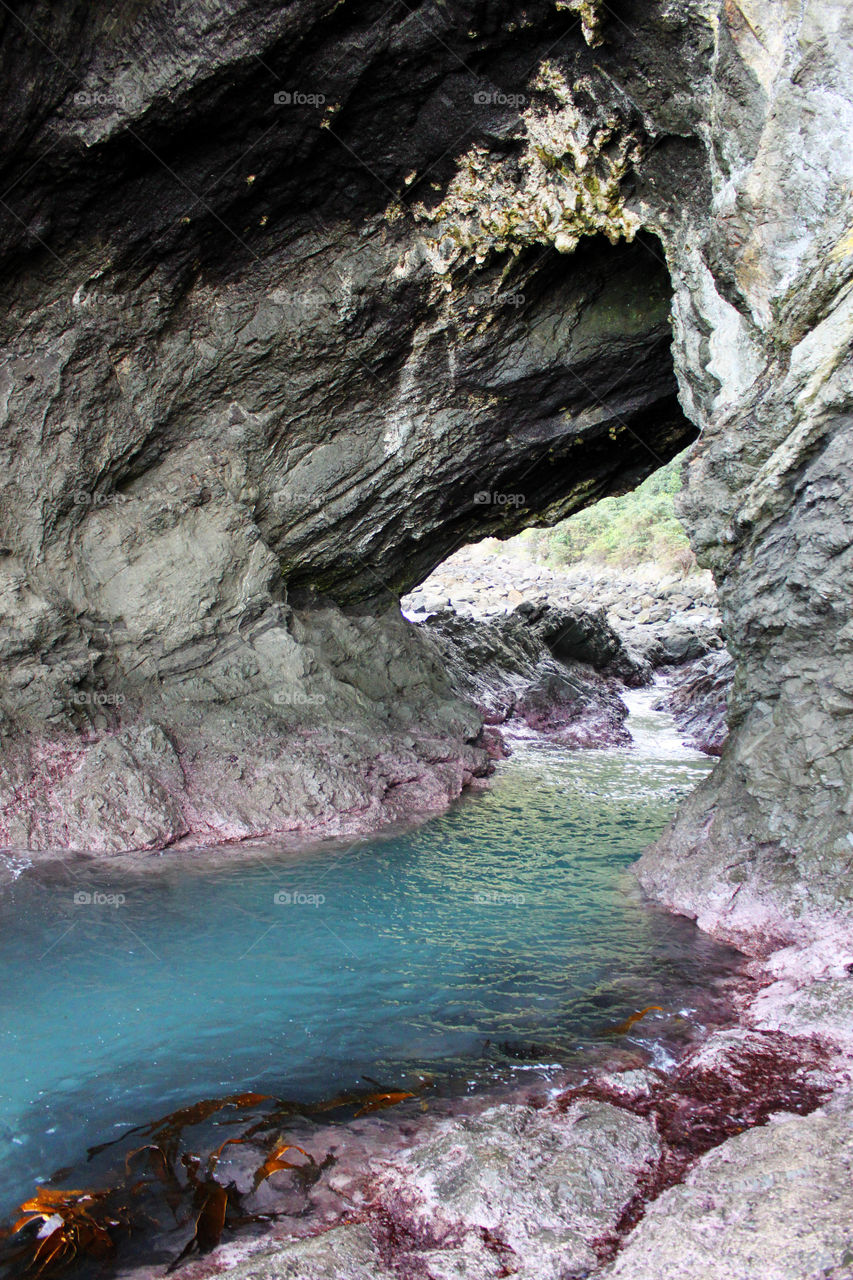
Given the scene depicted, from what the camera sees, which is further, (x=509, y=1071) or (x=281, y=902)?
(x=281, y=902)

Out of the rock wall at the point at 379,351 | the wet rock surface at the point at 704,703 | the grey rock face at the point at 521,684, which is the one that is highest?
the rock wall at the point at 379,351

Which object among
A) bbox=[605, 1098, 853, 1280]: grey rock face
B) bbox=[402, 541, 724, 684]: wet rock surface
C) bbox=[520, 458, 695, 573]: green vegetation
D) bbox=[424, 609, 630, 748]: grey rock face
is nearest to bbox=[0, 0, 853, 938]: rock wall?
bbox=[605, 1098, 853, 1280]: grey rock face

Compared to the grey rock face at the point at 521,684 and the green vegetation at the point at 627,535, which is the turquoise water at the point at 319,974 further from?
the green vegetation at the point at 627,535

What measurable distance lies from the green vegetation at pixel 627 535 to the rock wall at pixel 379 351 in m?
25.9

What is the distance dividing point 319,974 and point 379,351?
7175 millimetres

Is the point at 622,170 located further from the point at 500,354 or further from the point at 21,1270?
the point at 21,1270

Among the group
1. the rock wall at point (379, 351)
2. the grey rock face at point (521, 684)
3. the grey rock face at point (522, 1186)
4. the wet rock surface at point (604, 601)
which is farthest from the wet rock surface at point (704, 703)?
the grey rock face at point (522, 1186)

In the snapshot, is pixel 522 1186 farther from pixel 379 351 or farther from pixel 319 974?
pixel 379 351

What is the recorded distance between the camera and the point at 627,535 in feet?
129

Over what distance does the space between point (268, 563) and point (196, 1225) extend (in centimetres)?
802

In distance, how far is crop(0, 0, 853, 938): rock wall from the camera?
6.45 m

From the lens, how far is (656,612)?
29.3 metres

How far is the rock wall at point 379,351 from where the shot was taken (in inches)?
254

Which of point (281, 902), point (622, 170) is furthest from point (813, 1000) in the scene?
point (622, 170)
